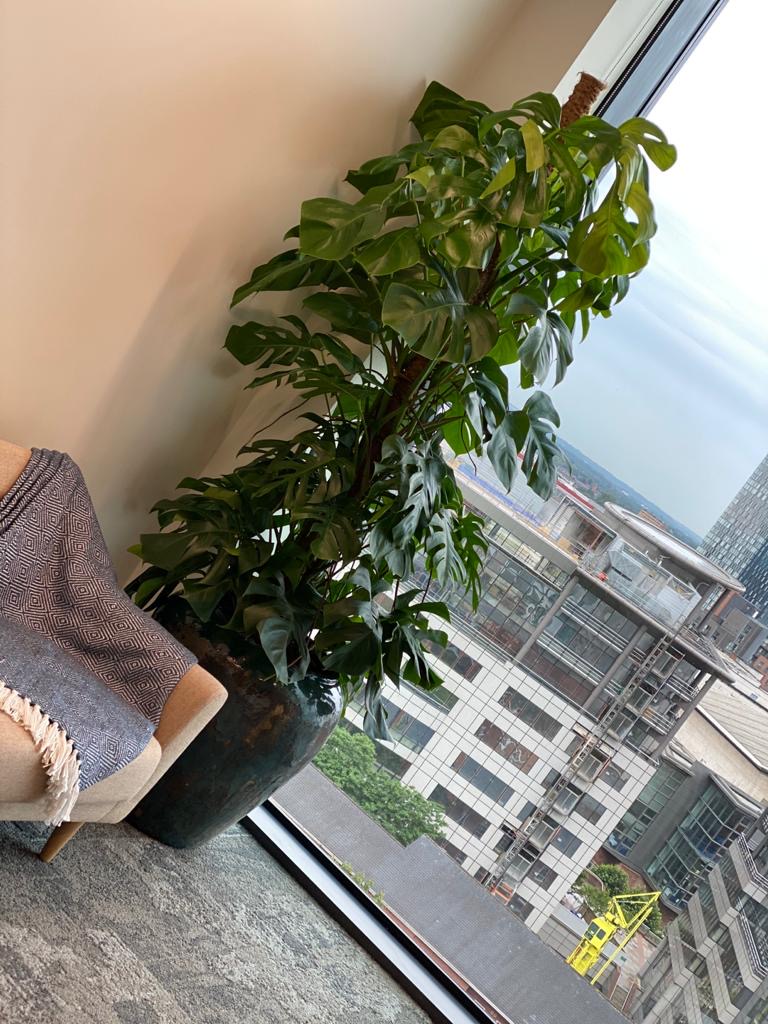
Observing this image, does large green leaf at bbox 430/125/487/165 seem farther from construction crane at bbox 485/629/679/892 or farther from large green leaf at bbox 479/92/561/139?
construction crane at bbox 485/629/679/892

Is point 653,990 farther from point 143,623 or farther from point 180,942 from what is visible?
point 143,623

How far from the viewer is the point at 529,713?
2.96 m

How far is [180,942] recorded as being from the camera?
2258mm

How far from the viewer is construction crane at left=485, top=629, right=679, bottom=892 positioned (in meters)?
2.83

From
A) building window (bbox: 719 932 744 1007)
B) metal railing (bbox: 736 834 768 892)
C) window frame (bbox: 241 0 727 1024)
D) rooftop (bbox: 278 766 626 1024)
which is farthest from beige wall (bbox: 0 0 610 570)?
building window (bbox: 719 932 744 1007)

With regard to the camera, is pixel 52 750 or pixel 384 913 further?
pixel 384 913

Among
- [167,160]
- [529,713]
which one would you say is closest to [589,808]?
[529,713]

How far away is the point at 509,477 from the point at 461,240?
1.84 ft

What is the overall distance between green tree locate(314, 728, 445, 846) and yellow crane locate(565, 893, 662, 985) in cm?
53

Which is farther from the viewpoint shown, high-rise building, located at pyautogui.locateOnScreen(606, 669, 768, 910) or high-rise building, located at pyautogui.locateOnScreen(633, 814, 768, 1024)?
high-rise building, located at pyautogui.locateOnScreen(606, 669, 768, 910)

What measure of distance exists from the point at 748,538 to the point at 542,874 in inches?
44.4

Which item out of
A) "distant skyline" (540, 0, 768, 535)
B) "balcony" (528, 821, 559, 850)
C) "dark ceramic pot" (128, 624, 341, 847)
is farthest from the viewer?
"balcony" (528, 821, 559, 850)

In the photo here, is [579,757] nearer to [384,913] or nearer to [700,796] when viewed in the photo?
[700,796]

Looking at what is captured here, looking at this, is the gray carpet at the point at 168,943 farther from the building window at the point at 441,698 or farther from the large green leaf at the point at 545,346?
the large green leaf at the point at 545,346
